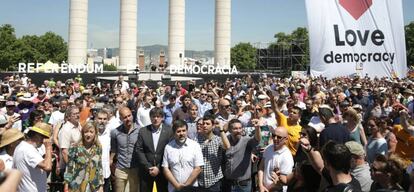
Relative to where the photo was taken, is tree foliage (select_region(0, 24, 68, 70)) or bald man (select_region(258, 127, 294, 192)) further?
tree foliage (select_region(0, 24, 68, 70))

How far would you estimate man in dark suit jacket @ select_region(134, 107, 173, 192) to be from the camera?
6719mm

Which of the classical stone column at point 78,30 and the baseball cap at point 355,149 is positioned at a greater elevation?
the classical stone column at point 78,30

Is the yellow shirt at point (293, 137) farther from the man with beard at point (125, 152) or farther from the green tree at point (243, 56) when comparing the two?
the green tree at point (243, 56)

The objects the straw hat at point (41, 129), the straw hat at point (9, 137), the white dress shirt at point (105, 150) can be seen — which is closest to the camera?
the straw hat at point (9, 137)

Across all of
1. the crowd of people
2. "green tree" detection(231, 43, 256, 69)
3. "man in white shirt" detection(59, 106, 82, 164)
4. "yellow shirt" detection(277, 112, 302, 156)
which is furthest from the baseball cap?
"green tree" detection(231, 43, 256, 69)

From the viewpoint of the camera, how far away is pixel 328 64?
Result: 14.4 m

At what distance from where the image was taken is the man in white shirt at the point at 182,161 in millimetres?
6102

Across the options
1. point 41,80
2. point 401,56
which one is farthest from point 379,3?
Result: point 41,80

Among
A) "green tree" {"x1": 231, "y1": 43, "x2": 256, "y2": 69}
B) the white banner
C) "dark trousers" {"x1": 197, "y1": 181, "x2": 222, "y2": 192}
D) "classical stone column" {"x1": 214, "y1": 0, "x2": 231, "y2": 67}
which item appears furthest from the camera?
"green tree" {"x1": 231, "y1": 43, "x2": 256, "y2": 69}

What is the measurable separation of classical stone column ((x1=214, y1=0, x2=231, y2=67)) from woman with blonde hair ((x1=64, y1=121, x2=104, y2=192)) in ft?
145

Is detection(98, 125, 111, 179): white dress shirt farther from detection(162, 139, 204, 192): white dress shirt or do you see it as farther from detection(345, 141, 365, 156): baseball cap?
detection(345, 141, 365, 156): baseball cap

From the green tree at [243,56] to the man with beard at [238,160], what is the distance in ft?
353

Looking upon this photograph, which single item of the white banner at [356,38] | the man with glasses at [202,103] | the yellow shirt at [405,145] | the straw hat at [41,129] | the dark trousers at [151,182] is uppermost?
the white banner at [356,38]

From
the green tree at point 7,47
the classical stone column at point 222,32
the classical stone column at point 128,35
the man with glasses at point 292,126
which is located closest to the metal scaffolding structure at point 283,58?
the classical stone column at point 222,32
